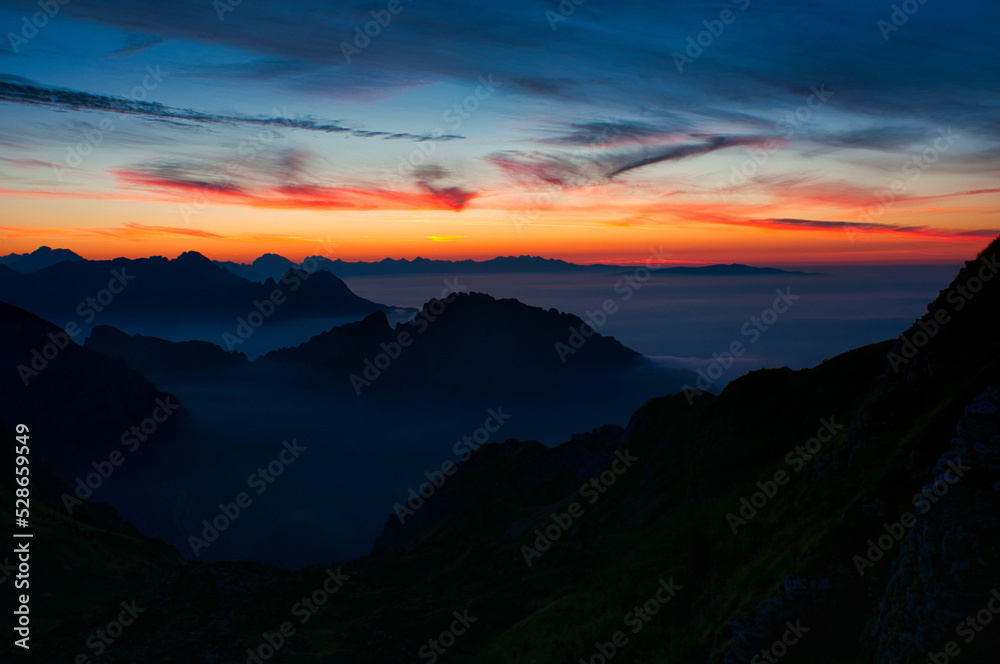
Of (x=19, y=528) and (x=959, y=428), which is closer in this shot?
(x=959, y=428)

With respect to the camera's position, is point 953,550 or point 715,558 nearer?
point 953,550

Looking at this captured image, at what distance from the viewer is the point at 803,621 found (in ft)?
79.9

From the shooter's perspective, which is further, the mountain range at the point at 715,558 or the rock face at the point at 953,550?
the mountain range at the point at 715,558

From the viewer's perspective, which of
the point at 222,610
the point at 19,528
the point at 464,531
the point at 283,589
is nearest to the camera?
the point at 222,610

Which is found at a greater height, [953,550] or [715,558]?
[953,550]

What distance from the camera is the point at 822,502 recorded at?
3083 cm

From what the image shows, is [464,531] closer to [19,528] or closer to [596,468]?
[596,468]

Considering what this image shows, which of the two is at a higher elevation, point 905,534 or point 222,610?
point 905,534

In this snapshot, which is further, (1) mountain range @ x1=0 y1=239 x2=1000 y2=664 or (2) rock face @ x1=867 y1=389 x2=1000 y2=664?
(1) mountain range @ x1=0 y1=239 x2=1000 y2=664

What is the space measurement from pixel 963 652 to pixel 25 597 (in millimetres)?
72214

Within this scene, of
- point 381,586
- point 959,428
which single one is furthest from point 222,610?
point 959,428

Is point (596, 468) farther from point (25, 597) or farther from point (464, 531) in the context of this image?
point (25, 597)

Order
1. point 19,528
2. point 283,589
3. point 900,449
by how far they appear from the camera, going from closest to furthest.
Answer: point 900,449, point 283,589, point 19,528

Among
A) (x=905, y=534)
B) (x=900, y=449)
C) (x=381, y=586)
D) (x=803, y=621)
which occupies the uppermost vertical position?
(x=900, y=449)
